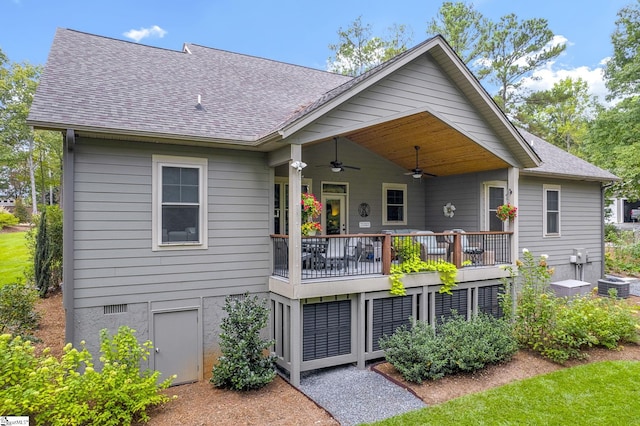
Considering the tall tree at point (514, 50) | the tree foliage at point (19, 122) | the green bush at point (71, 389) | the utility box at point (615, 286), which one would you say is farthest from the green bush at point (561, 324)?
the tree foliage at point (19, 122)

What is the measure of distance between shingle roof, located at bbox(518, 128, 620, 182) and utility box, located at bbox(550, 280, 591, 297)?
11.0ft

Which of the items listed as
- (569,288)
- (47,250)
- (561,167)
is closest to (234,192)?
(47,250)

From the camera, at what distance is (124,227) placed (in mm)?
6066

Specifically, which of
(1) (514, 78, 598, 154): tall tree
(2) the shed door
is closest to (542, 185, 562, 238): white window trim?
(2) the shed door

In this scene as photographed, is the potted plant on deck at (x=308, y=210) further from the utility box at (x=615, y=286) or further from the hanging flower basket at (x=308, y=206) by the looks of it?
the utility box at (x=615, y=286)

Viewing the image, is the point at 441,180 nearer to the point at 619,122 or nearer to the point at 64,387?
the point at 64,387

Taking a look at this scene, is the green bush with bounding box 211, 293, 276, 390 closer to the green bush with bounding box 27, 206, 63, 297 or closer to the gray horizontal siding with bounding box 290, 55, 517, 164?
the gray horizontal siding with bounding box 290, 55, 517, 164

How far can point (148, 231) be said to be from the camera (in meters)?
6.23

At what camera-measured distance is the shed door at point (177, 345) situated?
6.35 meters

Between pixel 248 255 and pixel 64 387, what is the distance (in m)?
3.42

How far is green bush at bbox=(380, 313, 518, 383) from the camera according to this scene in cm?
616

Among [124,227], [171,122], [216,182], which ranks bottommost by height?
[124,227]

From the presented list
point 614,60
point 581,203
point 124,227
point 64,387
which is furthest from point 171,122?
point 614,60

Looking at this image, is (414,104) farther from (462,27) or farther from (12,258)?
(12,258)
